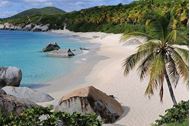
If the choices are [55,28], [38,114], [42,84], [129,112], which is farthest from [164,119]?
[55,28]

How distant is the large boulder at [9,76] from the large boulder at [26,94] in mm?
4485

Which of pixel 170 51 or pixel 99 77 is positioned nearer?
pixel 170 51

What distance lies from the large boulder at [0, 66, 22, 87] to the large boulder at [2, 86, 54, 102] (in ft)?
14.7

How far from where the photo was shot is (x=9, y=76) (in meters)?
33.2

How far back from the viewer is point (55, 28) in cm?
17475

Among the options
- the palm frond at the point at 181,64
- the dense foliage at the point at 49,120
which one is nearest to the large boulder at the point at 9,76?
the palm frond at the point at 181,64

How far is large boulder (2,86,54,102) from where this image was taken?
90.8 ft

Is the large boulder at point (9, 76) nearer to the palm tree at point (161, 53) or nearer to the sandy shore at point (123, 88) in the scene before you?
the sandy shore at point (123, 88)

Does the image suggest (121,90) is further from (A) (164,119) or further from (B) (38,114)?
(B) (38,114)

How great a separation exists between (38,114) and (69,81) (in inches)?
1028

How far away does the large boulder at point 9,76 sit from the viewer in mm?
32781

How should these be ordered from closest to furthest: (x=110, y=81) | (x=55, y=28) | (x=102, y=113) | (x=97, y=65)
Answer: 1. (x=102, y=113)
2. (x=110, y=81)
3. (x=97, y=65)
4. (x=55, y=28)

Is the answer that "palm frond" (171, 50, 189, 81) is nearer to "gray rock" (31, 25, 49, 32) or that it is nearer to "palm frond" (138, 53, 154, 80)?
A: "palm frond" (138, 53, 154, 80)

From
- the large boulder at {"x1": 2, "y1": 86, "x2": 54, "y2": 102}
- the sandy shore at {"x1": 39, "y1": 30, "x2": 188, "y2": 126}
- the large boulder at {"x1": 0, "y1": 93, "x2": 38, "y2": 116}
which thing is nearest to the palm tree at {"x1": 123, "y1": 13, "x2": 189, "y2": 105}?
the sandy shore at {"x1": 39, "y1": 30, "x2": 188, "y2": 126}
